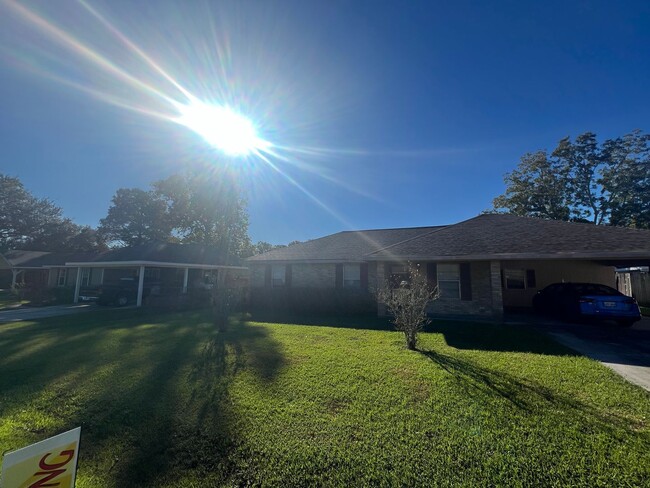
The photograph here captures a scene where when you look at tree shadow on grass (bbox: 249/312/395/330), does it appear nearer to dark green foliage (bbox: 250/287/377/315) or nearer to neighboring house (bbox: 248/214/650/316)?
dark green foliage (bbox: 250/287/377/315)

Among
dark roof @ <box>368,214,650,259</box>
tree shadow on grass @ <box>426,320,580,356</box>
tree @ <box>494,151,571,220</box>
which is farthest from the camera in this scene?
tree @ <box>494,151,571,220</box>

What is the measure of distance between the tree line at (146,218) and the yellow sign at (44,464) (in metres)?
32.6

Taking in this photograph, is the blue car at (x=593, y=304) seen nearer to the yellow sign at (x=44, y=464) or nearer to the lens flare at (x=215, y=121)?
the yellow sign at (x=44, y=464)

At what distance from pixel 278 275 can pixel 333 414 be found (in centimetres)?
1345

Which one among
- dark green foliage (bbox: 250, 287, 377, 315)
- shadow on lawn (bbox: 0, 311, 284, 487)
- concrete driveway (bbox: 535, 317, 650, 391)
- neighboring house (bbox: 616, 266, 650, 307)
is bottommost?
shadow on lawn (bbox: 0, 311, 284, 487)

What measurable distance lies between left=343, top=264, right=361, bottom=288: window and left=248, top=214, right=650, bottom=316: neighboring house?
0.17 feet

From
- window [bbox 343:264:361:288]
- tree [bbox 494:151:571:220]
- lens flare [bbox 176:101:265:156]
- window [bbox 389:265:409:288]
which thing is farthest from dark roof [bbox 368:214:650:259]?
tree [bbox 494:151:571:220]

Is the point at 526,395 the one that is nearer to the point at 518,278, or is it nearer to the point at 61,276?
the point at 518,278

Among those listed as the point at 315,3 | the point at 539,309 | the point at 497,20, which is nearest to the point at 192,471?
the point at 315,3

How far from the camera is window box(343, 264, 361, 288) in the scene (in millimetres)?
14961

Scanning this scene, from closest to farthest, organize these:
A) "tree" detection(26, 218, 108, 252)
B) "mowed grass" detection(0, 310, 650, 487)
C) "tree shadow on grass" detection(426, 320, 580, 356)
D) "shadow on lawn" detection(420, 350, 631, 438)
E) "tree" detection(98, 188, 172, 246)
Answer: "mowed grass" detection(0, 310, 650, 487)
"shadow on lawn" detection(420, 350, 631, 438)
"tree shadow on grass" detection(426, 320, 580, 356)
"tree" detection(98, 188, 172, 246)
"tree" detection(26, 218, 108, 252)

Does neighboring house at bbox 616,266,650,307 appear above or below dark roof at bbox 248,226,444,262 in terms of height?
below

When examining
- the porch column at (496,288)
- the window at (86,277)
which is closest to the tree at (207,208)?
the window at (86,277)

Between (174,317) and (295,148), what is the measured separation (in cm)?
949
